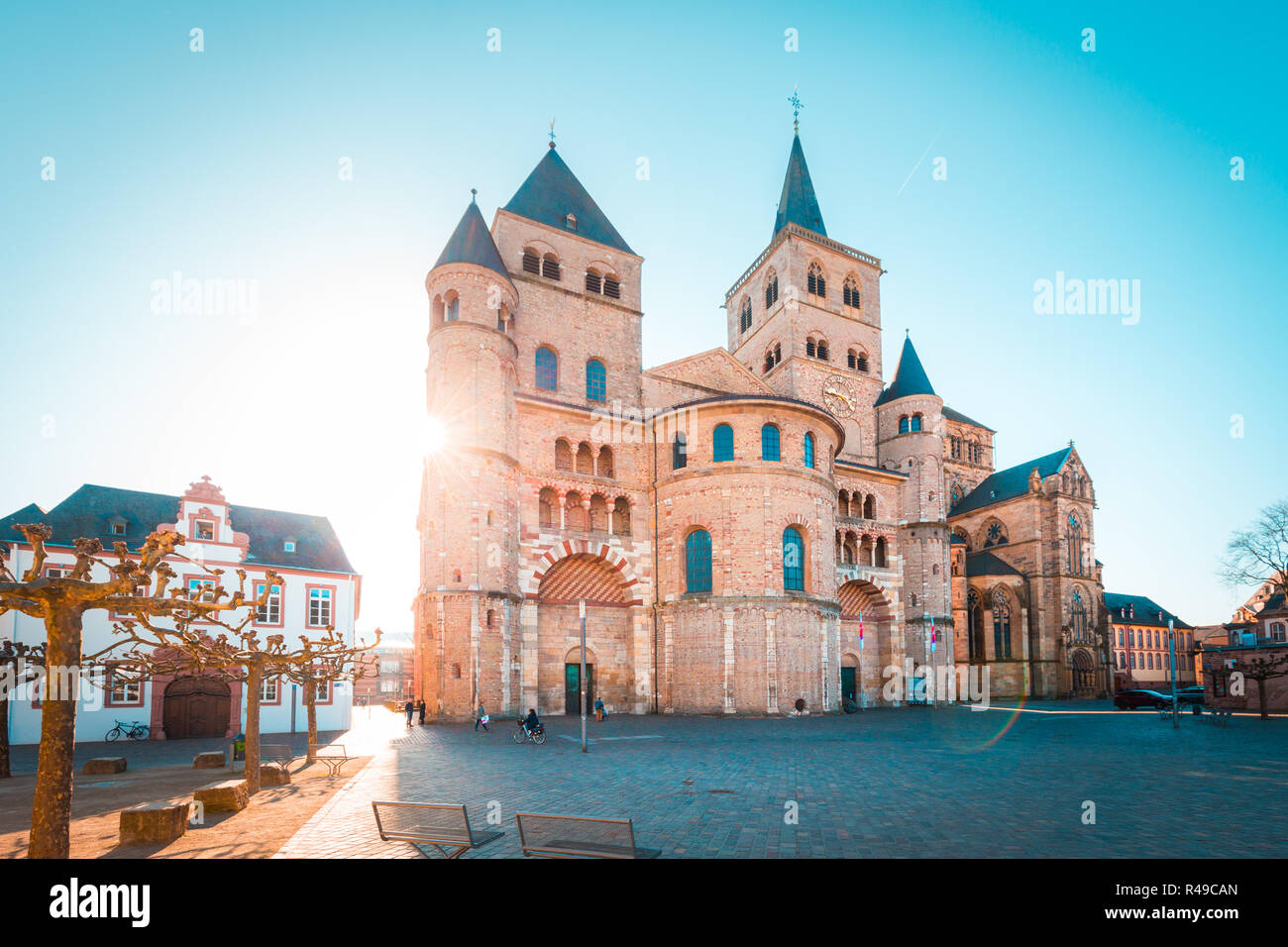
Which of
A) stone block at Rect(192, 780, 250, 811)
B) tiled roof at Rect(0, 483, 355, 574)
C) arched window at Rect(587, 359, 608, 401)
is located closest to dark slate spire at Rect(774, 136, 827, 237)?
arched window at Rect(587, 359, 608, 401)

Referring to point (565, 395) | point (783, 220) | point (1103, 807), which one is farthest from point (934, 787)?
point (783, 220)

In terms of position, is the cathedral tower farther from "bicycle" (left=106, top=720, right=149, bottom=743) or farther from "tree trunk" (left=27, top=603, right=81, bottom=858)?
"tree trunk" (left=27, top=603, right=81, bottom=858)

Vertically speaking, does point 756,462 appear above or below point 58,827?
above

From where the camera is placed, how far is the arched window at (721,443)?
35.3 m

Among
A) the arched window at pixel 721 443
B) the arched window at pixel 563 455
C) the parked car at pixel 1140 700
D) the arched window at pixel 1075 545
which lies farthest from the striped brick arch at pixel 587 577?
the arched window at pixel 1075 545

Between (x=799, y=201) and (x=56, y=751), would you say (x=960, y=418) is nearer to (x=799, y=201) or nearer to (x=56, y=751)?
(x=799, y=201)

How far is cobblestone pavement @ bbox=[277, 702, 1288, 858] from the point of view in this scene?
896 cm

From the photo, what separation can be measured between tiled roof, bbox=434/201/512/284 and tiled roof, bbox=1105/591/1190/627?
258 feet

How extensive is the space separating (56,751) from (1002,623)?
63.5m

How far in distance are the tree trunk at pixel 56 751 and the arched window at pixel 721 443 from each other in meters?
29.9

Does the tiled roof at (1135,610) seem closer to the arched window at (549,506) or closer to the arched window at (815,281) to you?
the arched window at (815,281)

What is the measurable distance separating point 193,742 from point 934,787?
89.6 ft

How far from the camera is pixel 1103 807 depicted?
36.6ft

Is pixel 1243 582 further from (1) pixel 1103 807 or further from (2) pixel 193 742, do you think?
(2) pixel 193 742
